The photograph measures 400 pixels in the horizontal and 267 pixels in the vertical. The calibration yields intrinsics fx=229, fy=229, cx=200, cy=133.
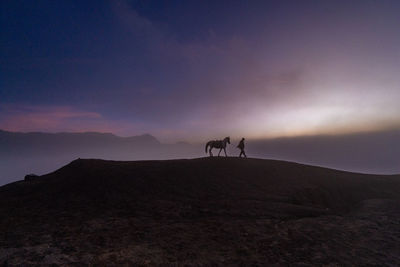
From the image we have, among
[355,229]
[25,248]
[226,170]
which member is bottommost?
[355,229]

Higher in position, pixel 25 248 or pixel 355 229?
pixel 25 248

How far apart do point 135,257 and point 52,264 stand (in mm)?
2473

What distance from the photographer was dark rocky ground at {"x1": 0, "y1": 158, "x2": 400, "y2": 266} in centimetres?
Answer: 796

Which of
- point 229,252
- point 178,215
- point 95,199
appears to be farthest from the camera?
point 95,199

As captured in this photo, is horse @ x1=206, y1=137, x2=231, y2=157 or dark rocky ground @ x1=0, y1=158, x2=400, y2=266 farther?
horse @ x1=206, y1=137, x2=231, y2=157

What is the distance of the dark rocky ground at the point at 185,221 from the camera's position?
26.1 feet

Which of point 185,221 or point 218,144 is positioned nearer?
point 185,221

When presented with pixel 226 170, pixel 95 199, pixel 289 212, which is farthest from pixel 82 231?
pixel 226 170

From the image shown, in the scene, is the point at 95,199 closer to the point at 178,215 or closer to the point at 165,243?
the point at 178,215

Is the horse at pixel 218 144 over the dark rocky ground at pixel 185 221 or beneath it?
over

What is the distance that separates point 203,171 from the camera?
2080 centimetres

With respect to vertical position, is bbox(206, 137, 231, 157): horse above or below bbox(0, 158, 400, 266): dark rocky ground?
above

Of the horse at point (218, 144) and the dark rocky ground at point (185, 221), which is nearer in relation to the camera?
the dark rocky ground at point (185, 221)

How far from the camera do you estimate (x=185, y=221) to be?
11.3m
